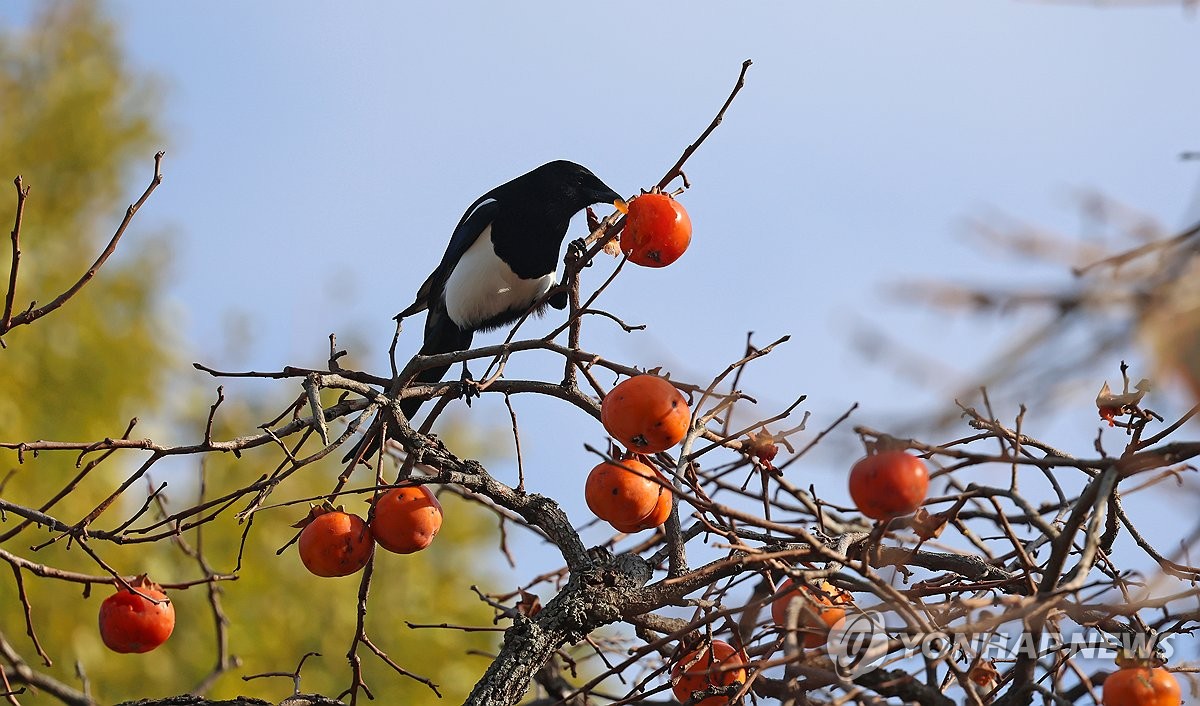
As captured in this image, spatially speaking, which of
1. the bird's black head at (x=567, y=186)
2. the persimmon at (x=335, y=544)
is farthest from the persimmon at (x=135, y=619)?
the bird's black head at (x=567, y=186)

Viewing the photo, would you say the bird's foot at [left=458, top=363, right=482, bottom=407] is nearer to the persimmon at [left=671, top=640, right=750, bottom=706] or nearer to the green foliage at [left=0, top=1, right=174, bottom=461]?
the persimmon at [left=671, top=640, right=750, bottom=706]

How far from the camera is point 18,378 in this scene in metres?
6.16

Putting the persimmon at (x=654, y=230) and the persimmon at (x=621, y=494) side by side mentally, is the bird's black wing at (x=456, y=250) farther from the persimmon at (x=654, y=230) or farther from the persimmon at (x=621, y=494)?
the persimmon at (x=621, y=494)

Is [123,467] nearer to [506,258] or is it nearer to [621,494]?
[506,258]

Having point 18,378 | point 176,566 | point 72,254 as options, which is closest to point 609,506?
point 176,566

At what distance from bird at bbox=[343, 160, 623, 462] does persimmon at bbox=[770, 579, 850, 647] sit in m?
1.88

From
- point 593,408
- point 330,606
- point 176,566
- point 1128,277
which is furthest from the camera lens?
point 330,606

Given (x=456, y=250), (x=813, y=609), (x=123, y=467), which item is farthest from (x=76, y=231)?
(x=813, y=609)

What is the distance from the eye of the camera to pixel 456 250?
11.9 feet

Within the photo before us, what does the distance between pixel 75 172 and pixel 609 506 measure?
7.97 m

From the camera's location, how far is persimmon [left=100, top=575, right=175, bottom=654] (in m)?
1.78

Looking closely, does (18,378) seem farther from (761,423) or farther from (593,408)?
(761,423)

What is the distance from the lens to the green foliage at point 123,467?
5887 mm

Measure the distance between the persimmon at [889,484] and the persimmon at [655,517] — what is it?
54 centimetres
